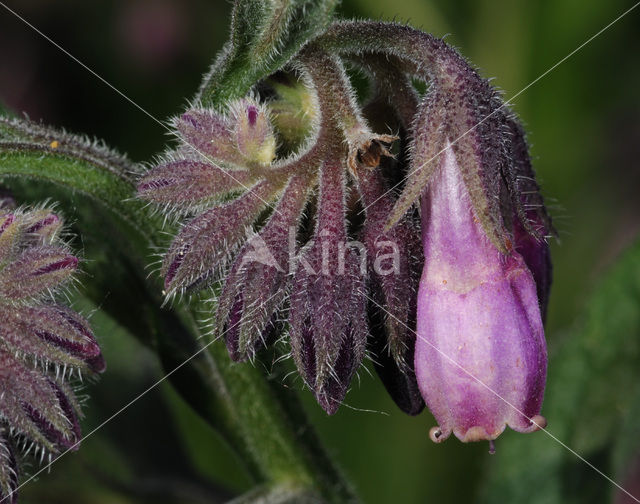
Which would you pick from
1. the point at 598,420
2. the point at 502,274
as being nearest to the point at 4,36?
the point at 598,420

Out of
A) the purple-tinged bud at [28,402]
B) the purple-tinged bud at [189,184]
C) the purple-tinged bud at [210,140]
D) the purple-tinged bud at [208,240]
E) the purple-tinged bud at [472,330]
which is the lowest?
the purple-tinged bud at [472,330]

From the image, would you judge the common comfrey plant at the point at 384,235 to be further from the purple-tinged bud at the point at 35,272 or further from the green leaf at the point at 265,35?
the purple-tinged bud at the point at 35,272

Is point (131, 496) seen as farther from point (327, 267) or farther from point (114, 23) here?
point (114, 23)

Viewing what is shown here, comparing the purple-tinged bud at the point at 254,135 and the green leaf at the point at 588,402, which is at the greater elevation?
the purple-tinged bud at the point at 254,135

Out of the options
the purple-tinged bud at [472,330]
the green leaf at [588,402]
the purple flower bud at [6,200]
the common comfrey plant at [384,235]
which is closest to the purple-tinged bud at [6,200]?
the purple flower bud at [6,200]

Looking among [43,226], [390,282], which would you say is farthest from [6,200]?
[390,282]

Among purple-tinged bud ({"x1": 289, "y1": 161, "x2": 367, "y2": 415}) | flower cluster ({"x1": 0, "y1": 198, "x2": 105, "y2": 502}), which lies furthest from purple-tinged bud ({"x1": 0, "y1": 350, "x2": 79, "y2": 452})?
purple-tinged bud ({"x1": 289, "y1": 161, "x2": 367, "y2": 415})

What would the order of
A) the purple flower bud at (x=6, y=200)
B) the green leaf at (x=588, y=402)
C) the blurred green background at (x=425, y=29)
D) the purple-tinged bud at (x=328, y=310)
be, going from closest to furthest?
the purple-tinged bud at (x=328, y=310), the purple flower bud at (x=6, y=200), the green leaf at (x=588, y=402), the blurred green background at (x=425, y=29)
